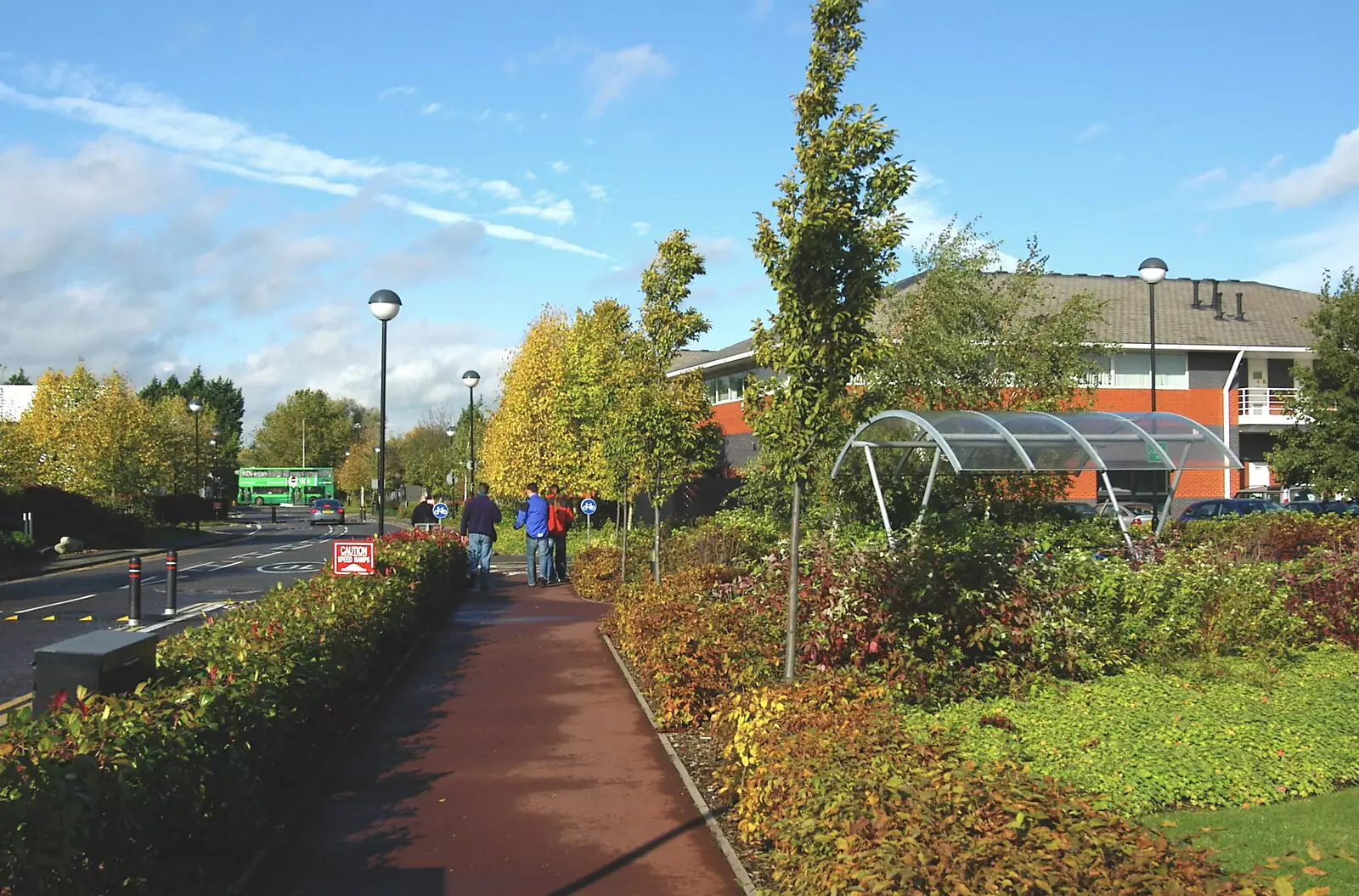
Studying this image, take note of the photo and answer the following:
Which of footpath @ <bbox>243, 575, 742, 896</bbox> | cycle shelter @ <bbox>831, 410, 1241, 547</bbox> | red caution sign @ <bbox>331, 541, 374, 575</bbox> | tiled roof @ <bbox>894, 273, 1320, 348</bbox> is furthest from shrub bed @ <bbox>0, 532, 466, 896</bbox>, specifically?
tiled roof @ <bbox>894, 273, 1320, 348</bbox>

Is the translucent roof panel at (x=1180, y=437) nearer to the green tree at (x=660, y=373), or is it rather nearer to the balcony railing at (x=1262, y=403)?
the green tree at (x=660, y=373)

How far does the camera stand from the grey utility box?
522 cm

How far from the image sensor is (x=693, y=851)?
5.80 metres

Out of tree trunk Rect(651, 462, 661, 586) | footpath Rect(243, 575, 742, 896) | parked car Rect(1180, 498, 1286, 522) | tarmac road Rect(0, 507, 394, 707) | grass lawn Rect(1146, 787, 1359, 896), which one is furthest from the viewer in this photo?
parked car Rect(1180, 498, 1286, 522)

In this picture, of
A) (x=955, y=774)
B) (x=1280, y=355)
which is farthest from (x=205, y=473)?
(x=955, y=774)

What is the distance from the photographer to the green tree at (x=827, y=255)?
7227mm

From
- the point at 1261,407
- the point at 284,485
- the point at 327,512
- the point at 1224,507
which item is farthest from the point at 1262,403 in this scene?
the point at 284,485

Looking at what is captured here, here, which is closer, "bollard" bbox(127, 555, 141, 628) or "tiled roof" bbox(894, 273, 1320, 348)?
"bollard" bbox(127, 555, 141, 628)

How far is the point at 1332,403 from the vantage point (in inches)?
860

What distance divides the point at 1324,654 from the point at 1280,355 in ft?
93.7

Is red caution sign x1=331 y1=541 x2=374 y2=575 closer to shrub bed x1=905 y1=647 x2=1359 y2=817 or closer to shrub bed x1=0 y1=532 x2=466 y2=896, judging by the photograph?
shrub bed x1=0 y1=532 x2=466 y2=896

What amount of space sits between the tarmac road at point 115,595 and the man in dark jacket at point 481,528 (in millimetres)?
3820

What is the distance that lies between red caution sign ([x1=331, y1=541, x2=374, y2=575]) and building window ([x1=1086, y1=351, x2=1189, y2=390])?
2476 centimetres

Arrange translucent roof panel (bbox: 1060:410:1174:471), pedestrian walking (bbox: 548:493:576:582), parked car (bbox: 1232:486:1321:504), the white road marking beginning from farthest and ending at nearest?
parked car (bbox: 1232:486:1321:504) → pedestrian walking (bbox: 548:493:576:582) → the white road marking → translucent roof panel (bbox: 1060:410:1174:471)
